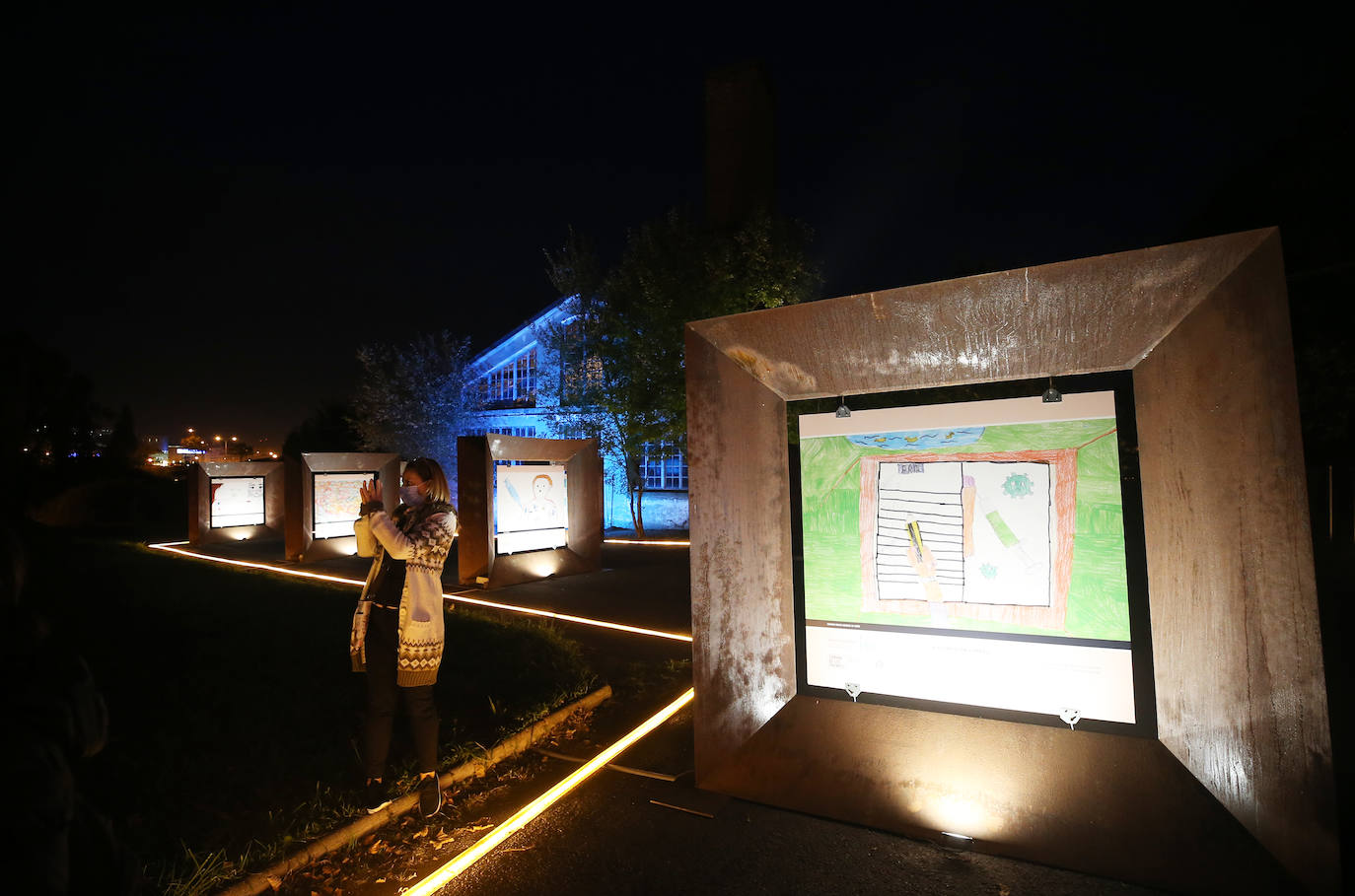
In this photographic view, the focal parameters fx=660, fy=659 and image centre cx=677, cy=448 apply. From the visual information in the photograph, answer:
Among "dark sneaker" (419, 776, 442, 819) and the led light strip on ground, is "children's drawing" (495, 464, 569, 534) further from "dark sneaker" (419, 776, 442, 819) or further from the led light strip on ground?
"dark sneaker" (419, 776, 442, 819)

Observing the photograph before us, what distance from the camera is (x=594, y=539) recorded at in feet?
41.8

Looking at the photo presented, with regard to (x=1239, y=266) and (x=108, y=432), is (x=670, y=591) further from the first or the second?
(x=108, y=432)

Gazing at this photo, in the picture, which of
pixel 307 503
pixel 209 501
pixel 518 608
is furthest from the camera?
pixel 209 501

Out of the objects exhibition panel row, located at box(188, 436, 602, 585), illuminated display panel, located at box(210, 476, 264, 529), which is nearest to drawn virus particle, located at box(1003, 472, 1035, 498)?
exhibition panel row, located at box(188, 436, 602, 585)

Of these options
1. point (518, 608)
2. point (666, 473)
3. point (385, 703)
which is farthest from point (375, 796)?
point (666, 473)

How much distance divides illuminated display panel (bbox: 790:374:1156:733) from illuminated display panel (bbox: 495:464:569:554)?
810cm

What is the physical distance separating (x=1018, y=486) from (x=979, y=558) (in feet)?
1.27

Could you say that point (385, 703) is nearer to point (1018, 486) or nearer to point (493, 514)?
point (1018, 486)

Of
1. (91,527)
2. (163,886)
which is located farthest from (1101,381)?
(91,527)

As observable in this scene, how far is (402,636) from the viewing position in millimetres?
3549

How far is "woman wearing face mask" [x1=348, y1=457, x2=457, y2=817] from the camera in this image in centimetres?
356

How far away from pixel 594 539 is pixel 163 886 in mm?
9950

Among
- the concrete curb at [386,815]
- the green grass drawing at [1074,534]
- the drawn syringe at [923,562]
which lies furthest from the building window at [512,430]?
the drawn syringe at [923,562]

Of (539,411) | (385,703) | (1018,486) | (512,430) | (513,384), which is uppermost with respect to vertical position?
(513,384)
